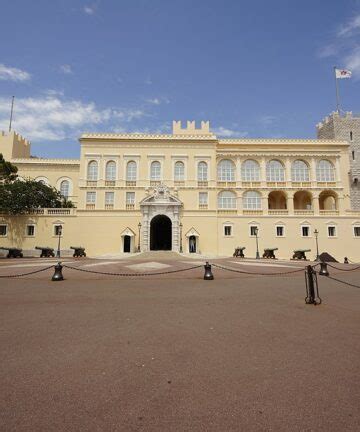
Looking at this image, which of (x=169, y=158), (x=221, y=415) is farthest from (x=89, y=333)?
(x=169, y=158)

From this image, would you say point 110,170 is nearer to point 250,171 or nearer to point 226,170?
point 226,170

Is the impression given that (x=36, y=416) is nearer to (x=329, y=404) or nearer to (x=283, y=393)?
(x=283, y=393)

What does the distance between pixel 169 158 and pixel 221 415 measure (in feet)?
118

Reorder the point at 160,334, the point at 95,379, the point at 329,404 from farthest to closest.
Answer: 1. the point at 160,334
2. the point at 95,379
3. the point at 329,404

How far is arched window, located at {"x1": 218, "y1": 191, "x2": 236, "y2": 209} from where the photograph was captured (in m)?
37.7

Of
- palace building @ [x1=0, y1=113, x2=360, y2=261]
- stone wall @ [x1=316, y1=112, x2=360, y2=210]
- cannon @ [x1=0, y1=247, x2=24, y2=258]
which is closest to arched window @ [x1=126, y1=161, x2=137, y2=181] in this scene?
palace building @ [x1=0, y1=113, x2=360, y2=261]

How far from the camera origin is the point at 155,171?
37562 mm

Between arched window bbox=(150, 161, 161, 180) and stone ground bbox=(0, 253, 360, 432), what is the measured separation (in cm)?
3036

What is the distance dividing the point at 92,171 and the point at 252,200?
21559 millimetres

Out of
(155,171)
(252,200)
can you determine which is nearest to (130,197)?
(155,171)

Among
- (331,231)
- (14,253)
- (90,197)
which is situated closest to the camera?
(14,253)

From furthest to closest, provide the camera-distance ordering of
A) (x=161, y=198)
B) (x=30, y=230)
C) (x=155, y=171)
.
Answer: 1. (x=155, y=171)
2. (x=30, y=230)
3. (x=161, y=198)

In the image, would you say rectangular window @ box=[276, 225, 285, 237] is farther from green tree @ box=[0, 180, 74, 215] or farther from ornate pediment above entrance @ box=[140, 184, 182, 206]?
green tree @ box=[0, 180, 74, 215]

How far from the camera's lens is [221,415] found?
286 centimetres
